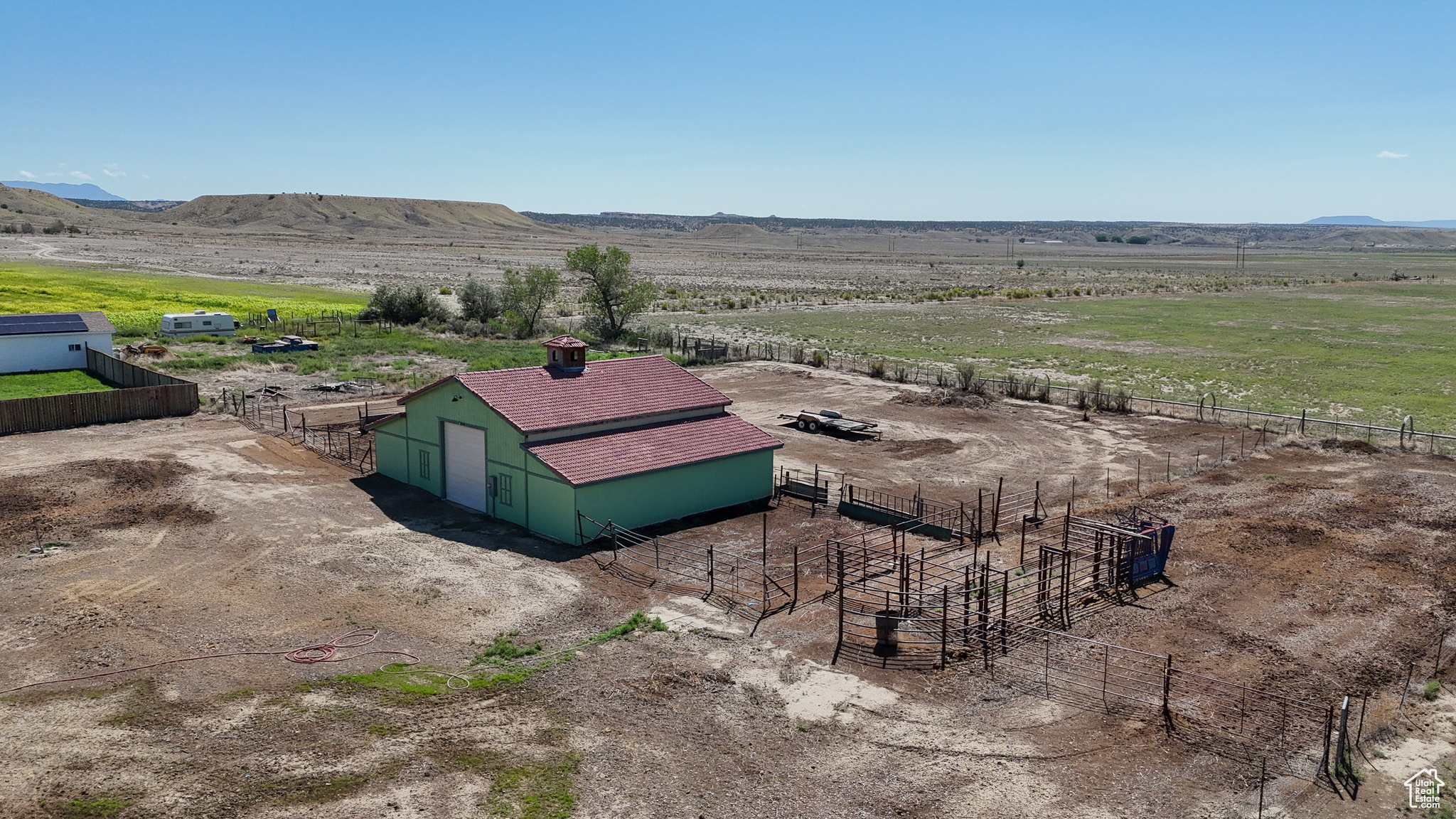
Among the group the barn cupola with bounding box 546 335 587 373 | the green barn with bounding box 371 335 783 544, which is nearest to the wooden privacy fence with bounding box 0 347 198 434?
the green barn with bounding box 371 335 783 544

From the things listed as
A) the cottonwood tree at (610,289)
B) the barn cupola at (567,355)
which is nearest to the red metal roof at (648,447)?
the barn cupola at (567,355)

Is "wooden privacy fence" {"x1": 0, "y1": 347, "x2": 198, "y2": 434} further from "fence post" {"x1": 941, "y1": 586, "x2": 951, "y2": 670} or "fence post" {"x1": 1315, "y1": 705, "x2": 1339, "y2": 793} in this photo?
"fence post" {"x1": 1315, "y1": 705, "x2": 1339, "y2": 793}

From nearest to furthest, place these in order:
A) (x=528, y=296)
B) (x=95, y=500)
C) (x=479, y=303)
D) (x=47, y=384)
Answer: (x=95, y=500)
(x=47, y=384)
(x=528, y=296)
(x=479, y=303)

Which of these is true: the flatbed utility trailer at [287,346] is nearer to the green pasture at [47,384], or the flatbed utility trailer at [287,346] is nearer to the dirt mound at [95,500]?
the green pasture at [47,384]

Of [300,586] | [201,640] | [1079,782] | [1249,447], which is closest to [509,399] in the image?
[300,586]

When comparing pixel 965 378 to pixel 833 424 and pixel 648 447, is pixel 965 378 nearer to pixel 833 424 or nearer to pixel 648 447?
pixel 833 424

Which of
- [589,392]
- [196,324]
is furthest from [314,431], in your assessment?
[196,324]

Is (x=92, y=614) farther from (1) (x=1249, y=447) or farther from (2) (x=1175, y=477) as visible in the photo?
(1) (x=1249, y=447)
